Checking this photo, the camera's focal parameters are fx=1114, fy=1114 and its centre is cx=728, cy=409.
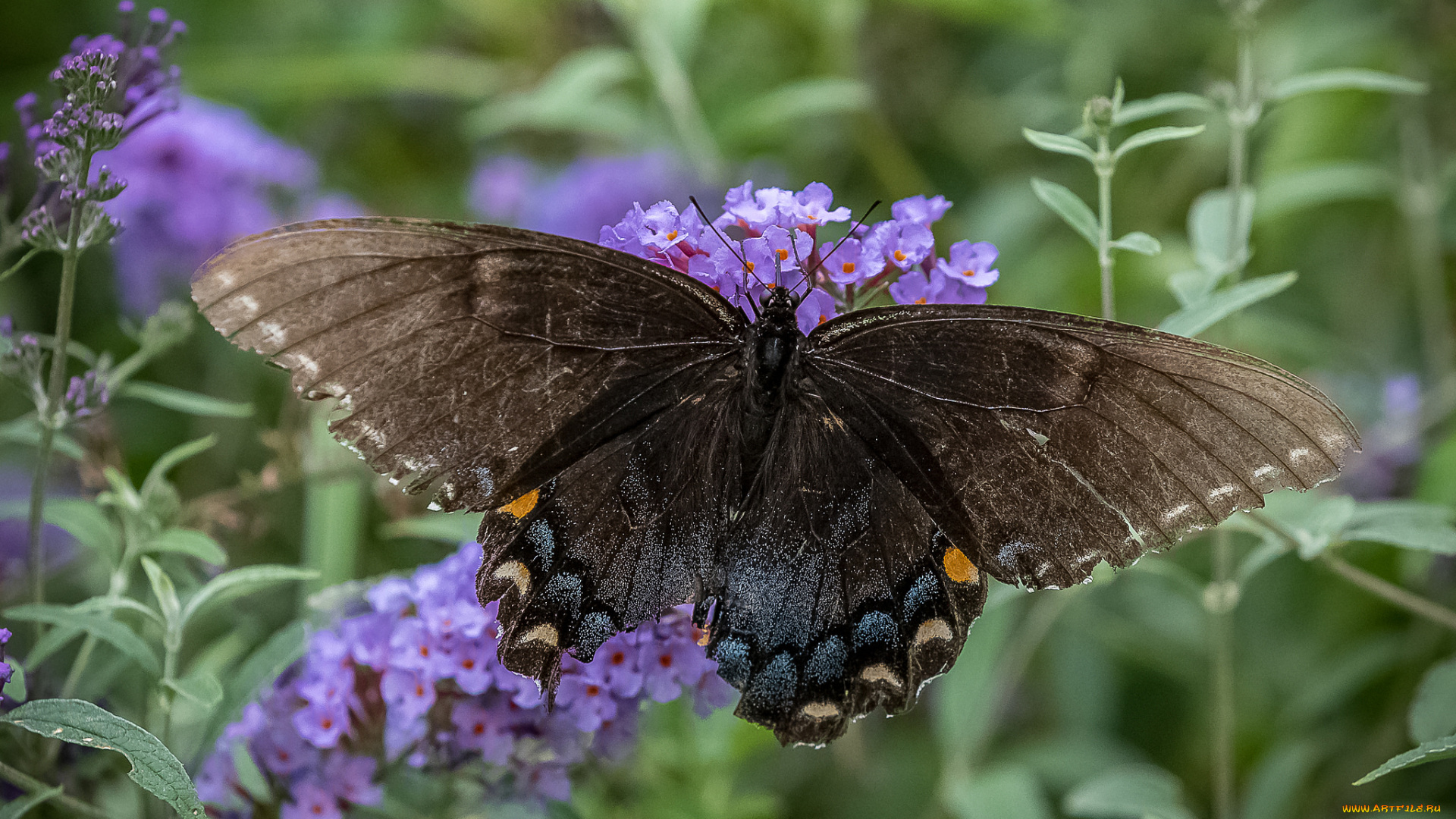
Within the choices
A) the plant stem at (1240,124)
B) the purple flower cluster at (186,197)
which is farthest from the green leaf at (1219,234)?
the purple flower cluster at (186,197)

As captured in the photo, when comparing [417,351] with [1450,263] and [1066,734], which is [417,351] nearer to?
[1066,734]

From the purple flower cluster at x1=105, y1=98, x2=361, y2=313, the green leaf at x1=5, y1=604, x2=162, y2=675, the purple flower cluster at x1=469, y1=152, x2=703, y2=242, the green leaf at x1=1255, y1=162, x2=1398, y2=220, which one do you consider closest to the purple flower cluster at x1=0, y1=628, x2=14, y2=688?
the green leaf at x1=5, y1=604, x2=162, y2=675

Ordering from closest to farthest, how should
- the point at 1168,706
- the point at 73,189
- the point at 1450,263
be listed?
1. the point at 73,189
2. the point at 1168,706
3. the point at 1450,263

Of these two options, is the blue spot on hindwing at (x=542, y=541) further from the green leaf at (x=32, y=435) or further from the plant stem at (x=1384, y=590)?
the plant stem at (x=1384, y=590)

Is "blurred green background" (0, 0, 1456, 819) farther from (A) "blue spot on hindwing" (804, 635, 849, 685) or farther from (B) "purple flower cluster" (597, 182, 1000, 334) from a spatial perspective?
(B) "purple flower cluster" (597, 182, 1000, 334)

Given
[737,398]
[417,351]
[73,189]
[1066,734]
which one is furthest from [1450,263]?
[73,189]

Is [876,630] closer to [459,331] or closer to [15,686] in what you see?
[459,331]

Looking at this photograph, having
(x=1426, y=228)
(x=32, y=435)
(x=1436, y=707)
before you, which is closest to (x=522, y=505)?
(x=32, y=435)

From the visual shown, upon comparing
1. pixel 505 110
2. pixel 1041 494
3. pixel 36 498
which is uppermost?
pixel 505 110
